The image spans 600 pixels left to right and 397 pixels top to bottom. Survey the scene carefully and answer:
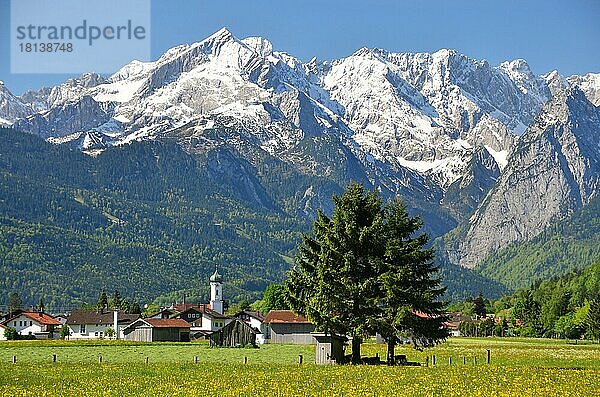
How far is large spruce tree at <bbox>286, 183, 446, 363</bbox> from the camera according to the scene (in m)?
56.0

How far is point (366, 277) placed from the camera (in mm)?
57344

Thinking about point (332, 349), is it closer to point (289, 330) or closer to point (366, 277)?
point (366, 277)

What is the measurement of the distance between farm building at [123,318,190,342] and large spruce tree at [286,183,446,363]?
8448 centimetres

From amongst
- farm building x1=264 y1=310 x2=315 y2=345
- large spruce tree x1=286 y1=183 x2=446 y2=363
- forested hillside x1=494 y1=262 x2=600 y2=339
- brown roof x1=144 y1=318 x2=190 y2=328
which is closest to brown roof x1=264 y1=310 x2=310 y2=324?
farm building x1=264 y1=310 x2=315 y2=345

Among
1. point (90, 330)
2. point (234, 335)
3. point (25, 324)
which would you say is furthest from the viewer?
point (25, 324)

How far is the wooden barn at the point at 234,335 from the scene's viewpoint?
12088 cm

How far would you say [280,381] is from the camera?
4141 cm

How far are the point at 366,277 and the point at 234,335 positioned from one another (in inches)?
2645

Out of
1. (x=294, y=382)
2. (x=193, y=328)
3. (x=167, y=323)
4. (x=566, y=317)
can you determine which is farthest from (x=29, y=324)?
(x=294, y=382)

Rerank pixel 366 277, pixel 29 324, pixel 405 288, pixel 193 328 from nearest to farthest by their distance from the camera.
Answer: pixel 405 288, pixel 366 277, pixel 193 328, pixel 29 324

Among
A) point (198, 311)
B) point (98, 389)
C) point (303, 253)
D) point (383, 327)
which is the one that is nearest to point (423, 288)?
point (383, 327)

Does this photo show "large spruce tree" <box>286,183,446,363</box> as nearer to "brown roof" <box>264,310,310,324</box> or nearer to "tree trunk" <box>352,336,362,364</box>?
"tree trunk" <box>352,336,362,364</box>

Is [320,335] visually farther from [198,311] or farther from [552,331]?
[552,331]

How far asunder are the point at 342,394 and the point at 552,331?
509 feet
